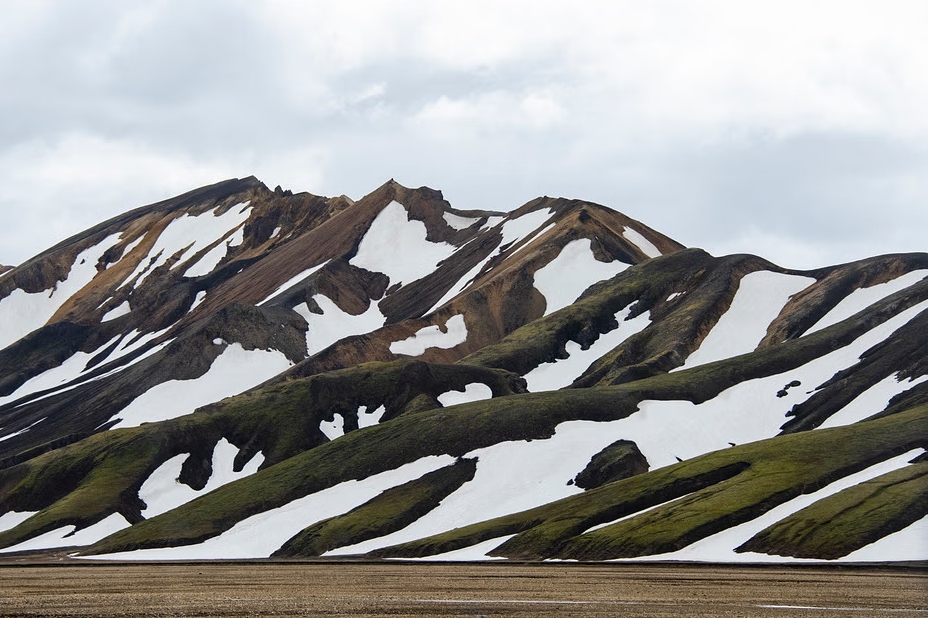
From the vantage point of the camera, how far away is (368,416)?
6097 inches

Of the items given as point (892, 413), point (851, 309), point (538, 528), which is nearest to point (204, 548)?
point (538, 528)

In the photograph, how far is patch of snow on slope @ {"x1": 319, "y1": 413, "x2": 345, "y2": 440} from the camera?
494 feet

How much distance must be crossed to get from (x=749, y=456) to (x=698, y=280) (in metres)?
93.4

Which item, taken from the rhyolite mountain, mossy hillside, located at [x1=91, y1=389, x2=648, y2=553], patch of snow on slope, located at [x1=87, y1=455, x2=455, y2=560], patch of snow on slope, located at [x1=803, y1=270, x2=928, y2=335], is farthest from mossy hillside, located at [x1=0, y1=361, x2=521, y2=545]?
patch of snow on slope, located at [x1=803, y1=270, x2=928, y2=335]

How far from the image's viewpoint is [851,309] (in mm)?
163875

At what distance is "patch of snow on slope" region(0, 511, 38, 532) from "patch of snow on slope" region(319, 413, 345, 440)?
39.8 m

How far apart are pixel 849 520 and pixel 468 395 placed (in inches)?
3256

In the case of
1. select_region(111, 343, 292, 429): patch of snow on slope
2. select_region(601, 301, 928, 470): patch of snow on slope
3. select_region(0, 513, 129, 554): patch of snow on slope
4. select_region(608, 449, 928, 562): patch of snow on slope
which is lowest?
select_region(608, 449, 928, 562): patch of snow on slope

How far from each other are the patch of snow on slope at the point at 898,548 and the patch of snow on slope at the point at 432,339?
11929 centimetres

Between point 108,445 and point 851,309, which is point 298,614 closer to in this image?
point 108,445

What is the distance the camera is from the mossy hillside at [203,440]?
443 feet

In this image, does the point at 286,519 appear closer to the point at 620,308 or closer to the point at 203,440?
the point at 203,440

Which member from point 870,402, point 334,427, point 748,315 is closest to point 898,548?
point 870,402

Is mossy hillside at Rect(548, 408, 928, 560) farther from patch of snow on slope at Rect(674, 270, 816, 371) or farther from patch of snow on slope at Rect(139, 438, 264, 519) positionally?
patch of snow on slope at Rect(139, 438, 264, 519)
